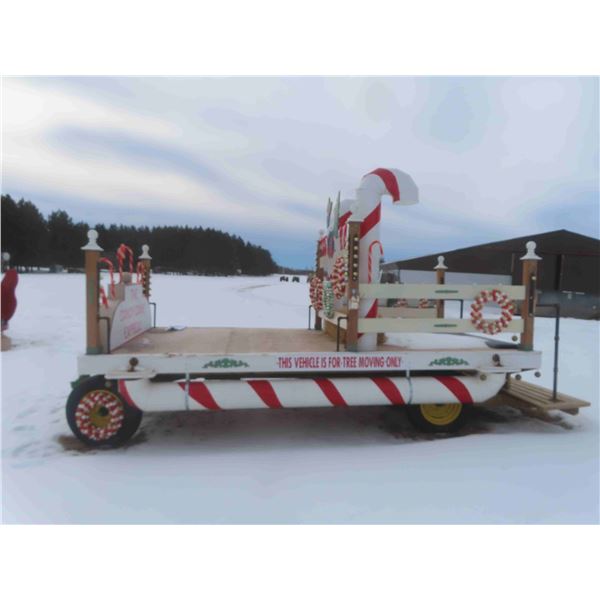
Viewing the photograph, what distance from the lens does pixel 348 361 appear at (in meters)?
4.49

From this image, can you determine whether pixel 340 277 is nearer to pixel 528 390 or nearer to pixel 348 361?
pixel 348 361

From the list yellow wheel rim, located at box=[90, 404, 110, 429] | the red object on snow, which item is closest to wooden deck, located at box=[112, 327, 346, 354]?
yellow wheel rim, located at box=[90, 404, 110, 429]

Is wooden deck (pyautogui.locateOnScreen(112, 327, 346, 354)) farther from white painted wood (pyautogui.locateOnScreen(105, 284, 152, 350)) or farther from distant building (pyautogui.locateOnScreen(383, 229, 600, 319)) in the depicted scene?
distant building (pyautogui.locateOnScreen(383, 229, 600, 319))

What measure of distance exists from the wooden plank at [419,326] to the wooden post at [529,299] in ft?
0.30

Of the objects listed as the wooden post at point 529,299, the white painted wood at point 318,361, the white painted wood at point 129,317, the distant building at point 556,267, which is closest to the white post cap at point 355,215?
the white painted wood at point 318,361

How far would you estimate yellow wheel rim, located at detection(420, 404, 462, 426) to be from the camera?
475 cm

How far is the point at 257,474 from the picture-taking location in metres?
3.71

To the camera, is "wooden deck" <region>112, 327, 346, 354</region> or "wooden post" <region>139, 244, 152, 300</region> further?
"wooden post" <region>139, 244, 152, 300</region>

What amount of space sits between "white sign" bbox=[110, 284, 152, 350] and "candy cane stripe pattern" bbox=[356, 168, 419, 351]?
268cm

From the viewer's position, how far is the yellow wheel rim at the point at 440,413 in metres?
4.75

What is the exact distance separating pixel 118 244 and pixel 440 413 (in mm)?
47043

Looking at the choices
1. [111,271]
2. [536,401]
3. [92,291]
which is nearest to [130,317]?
[111,271]

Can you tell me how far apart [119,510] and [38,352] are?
6211 mm

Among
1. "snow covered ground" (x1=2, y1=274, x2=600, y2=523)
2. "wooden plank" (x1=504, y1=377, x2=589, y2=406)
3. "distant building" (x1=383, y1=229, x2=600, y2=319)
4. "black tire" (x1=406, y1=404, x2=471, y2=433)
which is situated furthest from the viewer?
"distant building" (x1=383, y1=229, x2=600, y2=319)
